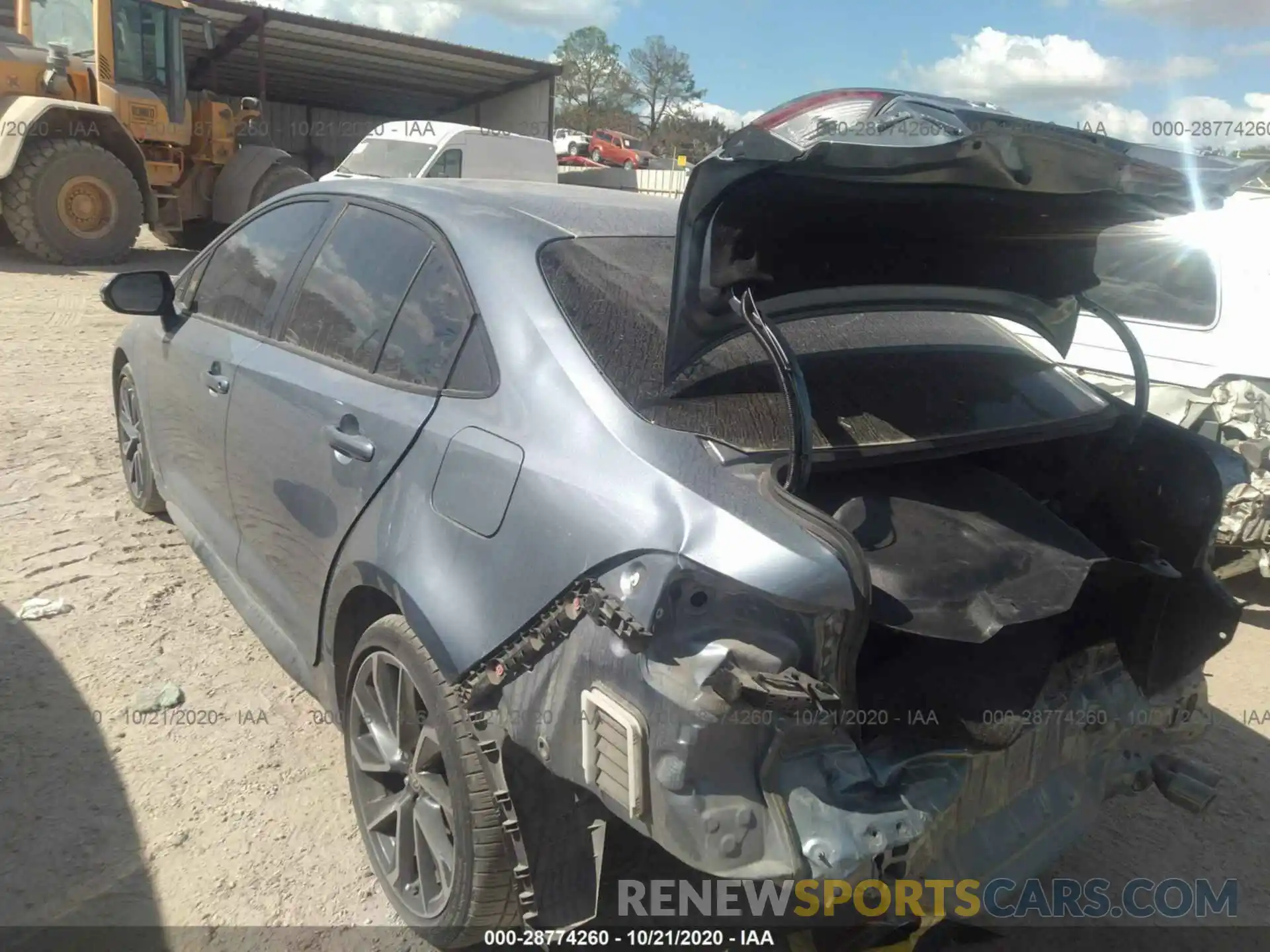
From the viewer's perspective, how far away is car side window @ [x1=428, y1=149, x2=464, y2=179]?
47.4 ft

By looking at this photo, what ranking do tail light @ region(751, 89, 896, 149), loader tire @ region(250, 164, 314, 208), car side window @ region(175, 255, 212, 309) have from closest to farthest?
tail light @ region(751, 89, 896, 149) < car side window @ region(175, 255, 212, 309) < loader tire @ region(250, 164, 314, 208)

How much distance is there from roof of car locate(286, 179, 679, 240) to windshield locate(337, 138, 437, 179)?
12415 mm

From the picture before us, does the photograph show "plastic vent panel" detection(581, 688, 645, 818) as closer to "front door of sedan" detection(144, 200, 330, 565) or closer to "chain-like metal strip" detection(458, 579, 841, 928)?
"chain-like metal strip" detection(458, 579, 841, 928)

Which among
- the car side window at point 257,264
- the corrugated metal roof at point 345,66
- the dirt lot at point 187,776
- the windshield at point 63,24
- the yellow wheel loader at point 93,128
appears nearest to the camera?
the dirt lot at point 187,776

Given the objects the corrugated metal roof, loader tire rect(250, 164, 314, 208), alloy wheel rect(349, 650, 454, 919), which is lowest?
alloy wheel rect(349, 650, 454, 919)

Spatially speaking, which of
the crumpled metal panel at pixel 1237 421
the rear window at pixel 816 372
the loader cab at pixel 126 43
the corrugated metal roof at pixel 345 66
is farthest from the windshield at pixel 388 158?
the rear window at pixel 816 372

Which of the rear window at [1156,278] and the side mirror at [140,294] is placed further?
the rear window at [1156,278]

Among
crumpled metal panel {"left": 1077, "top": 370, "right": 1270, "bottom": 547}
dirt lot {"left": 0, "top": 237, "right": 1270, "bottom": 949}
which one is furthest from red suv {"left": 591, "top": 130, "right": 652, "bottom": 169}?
dirt lot {"left": 0, "top": 237, "right": 1270, "bottom": 949}

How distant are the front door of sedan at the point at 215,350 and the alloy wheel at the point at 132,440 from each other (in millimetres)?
490

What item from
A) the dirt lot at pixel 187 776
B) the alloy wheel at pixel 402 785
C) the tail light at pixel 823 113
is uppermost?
the tail light at pixel 823 113

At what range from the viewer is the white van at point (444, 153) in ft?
47.8

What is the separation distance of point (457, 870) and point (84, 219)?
12570mm

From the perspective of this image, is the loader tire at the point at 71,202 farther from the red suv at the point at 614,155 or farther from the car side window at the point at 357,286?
the red suv at the point at 614,155

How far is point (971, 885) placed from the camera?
6.42 ft
